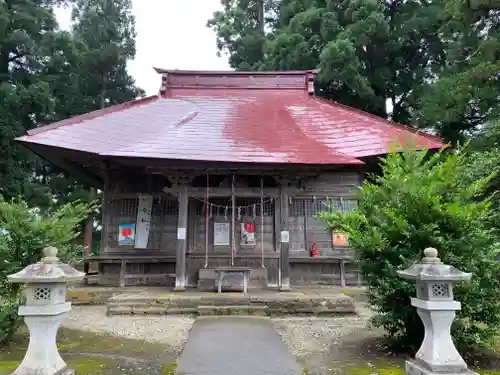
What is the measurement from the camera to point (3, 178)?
16.3 metres

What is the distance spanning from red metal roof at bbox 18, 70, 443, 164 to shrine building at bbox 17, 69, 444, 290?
0.05 metres

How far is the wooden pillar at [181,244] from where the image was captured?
855cm

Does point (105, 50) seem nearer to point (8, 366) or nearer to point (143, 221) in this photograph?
point (143, 221)

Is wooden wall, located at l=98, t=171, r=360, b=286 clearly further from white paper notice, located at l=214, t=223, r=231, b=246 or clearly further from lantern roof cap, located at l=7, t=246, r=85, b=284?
lantern roof cap, located at l=7, t=246, r=85, b=284

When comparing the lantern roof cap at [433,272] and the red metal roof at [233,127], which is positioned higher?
the red metal roof at [233,127]

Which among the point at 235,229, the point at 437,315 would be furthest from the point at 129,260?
the point at 437,315

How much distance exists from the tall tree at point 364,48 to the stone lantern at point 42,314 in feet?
49.1

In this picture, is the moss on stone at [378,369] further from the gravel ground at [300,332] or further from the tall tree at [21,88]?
the tall tree at [21,88]

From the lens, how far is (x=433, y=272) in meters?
3.94

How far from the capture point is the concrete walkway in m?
4.24

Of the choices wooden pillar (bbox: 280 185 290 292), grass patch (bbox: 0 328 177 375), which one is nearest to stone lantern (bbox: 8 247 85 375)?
grass patch (bbox: 0 328 177 375)

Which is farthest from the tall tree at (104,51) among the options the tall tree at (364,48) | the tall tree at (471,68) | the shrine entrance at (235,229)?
the tall tree at (471,68)

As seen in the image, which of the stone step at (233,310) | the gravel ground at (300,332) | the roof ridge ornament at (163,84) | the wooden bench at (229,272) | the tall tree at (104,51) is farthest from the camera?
the tall tree at (104,51)

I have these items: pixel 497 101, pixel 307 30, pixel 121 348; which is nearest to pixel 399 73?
pixel 307 30
